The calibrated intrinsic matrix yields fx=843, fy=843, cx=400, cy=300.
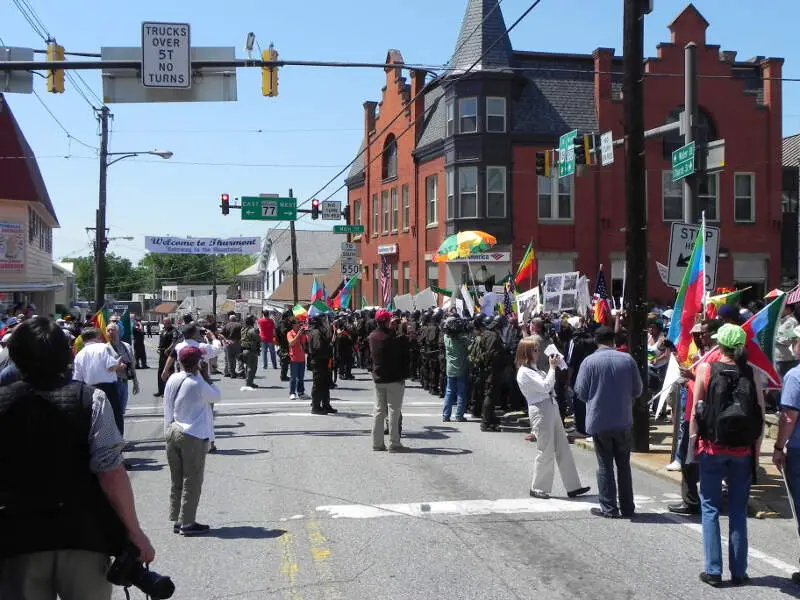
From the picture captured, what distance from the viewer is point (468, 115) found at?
3152 centimetres

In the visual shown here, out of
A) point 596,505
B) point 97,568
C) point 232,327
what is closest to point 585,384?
point 596,505

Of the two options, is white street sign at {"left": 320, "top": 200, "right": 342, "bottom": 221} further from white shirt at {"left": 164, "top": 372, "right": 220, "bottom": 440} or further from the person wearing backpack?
the person wearing backpack

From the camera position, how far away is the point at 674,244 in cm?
1149

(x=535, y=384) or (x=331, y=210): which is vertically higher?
(x=331, y=210)

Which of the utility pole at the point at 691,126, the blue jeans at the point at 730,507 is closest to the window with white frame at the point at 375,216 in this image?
the utility pole at the point at 691,126

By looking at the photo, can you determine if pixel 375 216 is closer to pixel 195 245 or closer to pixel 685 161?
pixel 195 245

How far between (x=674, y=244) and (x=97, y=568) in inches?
376

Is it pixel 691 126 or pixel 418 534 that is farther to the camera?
pixel 691 126

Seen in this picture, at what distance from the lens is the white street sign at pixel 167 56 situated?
12.4 meters

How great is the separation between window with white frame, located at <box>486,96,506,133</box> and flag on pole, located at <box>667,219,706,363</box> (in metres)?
22.4

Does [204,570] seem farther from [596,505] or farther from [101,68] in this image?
[101,68]

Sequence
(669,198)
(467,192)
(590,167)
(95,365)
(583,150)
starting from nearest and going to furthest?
(95,365) < (583,150) < (590,167) < (467,192) < (669,198)

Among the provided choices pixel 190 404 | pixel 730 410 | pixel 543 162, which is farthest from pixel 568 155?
pixel 730 410

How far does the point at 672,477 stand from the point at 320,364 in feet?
23.7
